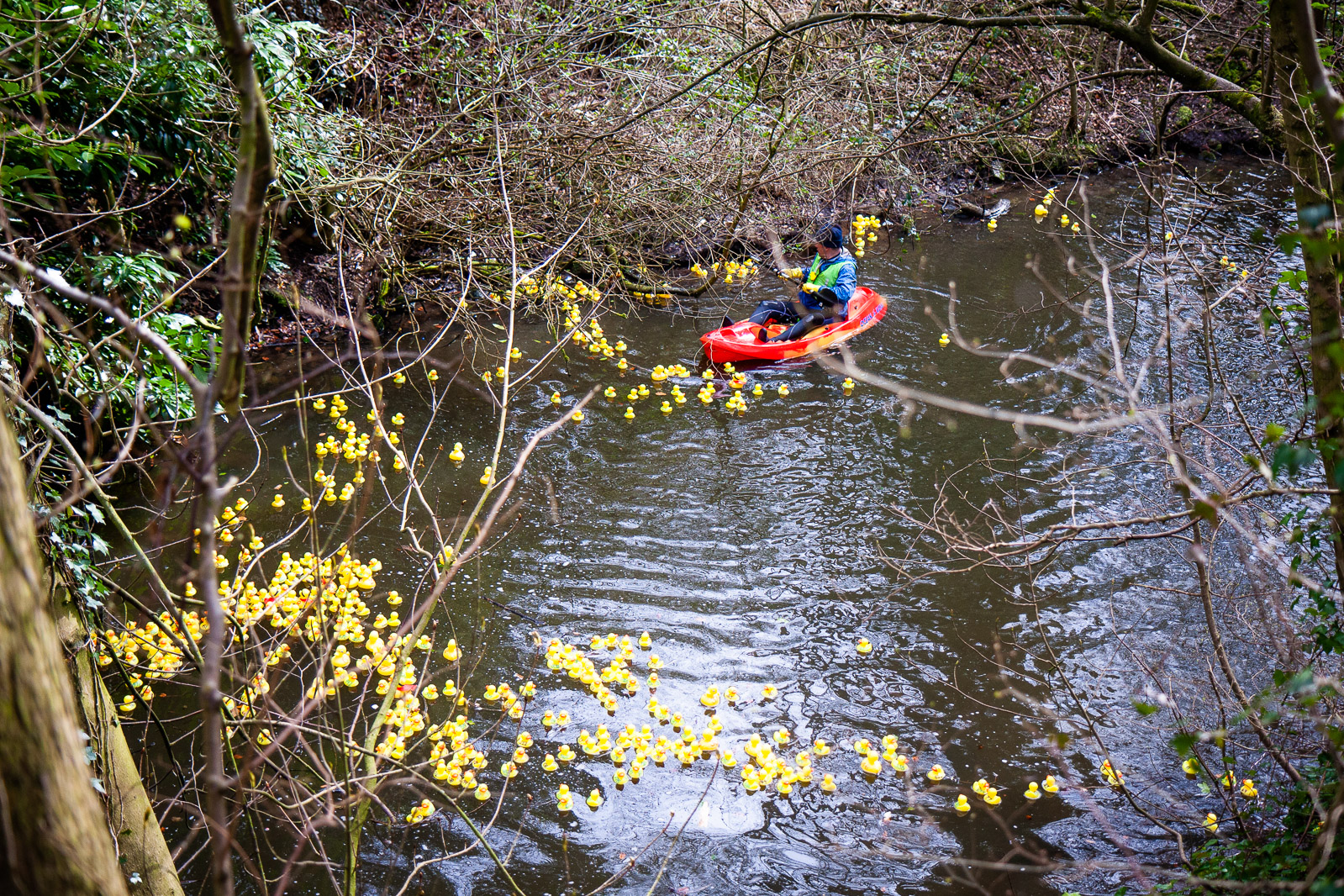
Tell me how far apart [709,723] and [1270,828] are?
2675mm

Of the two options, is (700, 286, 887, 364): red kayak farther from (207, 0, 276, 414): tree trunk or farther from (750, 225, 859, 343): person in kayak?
(207, 0, 276, 414): tree trunk

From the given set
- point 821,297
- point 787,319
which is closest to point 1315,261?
point 821,297

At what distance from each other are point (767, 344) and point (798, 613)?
3662mm

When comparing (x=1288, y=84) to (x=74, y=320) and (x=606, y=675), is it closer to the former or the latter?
(x=606, y=675)

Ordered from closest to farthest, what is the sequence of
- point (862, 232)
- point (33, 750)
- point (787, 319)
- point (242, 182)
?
1. point (33, 750)
2. point (242, 182)
3. point (787, 319)
4. point (862, 232)

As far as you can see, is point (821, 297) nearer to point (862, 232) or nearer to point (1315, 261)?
point (862, 232)

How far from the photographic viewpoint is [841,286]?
891 cm

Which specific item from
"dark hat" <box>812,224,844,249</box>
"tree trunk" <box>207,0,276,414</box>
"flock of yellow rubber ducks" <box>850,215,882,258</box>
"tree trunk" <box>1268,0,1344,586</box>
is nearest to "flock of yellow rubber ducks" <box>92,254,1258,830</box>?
"tree trunk" <box>1268,0,1344,586</box>

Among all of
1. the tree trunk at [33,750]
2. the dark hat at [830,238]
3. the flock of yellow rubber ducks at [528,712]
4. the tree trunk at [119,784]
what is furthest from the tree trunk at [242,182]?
the dark hat at [830,238]

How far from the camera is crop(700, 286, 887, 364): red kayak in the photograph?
870cm

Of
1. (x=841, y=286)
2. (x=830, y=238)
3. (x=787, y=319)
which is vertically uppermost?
(x=830, y=238)

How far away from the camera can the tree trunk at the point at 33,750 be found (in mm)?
1134

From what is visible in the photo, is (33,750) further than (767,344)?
No

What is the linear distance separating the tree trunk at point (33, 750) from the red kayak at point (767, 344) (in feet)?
25.1
